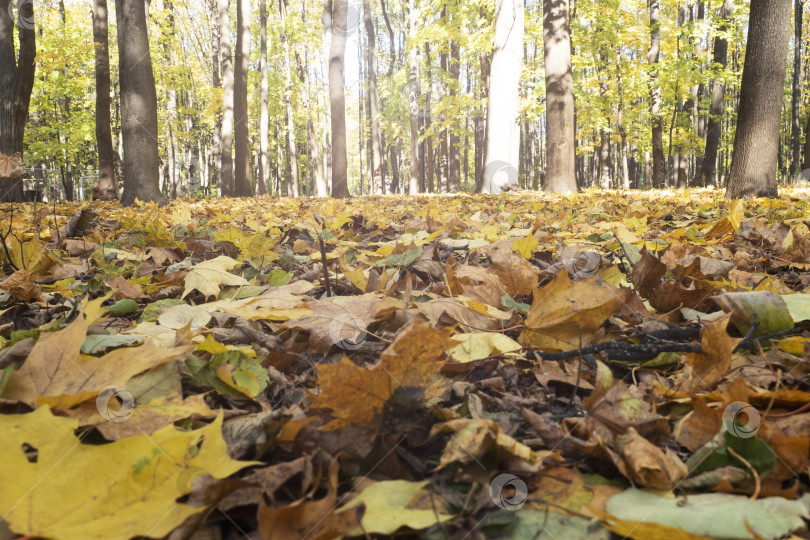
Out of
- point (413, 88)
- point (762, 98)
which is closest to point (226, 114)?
point (413, 88)

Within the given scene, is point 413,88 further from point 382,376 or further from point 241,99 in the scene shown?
point 382,376

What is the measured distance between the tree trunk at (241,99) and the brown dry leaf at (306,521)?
1244 centimetres

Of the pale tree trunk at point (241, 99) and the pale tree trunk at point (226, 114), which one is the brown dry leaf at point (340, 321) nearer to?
the pale tree trunk at point (241, 99)

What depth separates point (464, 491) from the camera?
0.60m

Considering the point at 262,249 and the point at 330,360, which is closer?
the point at 330,360

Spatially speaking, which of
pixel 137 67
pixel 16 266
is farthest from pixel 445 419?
pixel 137 67

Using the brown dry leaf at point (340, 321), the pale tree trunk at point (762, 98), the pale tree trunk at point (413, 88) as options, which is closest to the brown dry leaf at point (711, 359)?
the brown dry leaf at point (340, 321)

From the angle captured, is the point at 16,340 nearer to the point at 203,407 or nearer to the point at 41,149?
the point at 203,407

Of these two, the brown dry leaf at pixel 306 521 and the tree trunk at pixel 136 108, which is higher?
the tree trunk at pixel 136 108

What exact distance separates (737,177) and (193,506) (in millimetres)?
5753

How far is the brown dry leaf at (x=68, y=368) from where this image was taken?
715 millimetres

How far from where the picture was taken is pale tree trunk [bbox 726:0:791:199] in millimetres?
4609

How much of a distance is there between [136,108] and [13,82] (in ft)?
10.7

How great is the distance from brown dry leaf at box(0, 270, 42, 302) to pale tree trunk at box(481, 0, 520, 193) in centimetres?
790
